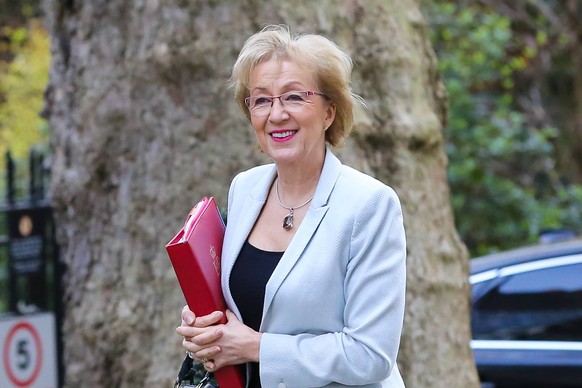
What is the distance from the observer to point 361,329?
263cm

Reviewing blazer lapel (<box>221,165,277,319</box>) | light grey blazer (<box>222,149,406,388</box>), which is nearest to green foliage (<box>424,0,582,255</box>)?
blazer lapel (<box>221,165,277,319</box>)

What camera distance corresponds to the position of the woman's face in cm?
279

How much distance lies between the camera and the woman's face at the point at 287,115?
2.79 m

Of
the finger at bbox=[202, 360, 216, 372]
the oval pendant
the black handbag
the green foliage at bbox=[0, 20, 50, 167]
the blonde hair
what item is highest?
the green foliage at bbox=[0, 20, 50, 167]

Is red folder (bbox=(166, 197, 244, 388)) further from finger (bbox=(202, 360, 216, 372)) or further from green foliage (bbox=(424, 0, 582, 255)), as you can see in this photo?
green foliage (bbox=(424, 0, 582, 255))

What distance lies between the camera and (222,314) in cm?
278

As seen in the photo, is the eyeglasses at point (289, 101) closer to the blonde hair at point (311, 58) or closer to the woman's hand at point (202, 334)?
the blonde hair at point (311, 58)

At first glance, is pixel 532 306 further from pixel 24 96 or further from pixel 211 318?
pixel 24 96

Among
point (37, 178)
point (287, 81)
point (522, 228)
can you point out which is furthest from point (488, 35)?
point (287, 81)

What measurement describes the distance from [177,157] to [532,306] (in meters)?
2.89

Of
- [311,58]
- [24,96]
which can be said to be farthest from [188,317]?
[24,96]

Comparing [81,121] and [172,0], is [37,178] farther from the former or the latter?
[172,0]

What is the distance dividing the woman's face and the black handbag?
0.58m

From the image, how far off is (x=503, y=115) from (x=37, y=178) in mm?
6269
